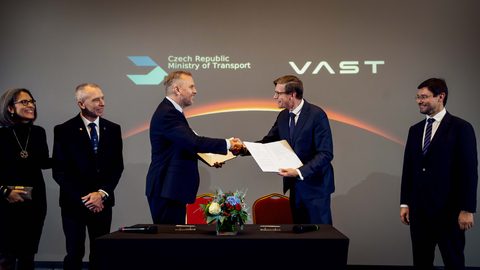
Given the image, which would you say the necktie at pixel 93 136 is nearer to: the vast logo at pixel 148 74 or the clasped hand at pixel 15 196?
the clasped hand at pixel 15 196

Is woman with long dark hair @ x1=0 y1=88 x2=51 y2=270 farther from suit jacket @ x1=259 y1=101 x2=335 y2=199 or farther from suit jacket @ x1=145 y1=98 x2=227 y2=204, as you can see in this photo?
suit jacket @ x1=259 y1=101 x2=335 y2=199

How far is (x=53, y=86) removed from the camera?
4.64 meters

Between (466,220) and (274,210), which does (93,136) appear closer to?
(274,210)

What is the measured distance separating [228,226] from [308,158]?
130cm

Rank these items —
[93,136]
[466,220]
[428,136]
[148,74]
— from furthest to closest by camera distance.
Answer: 1. [148,74]
2. [93,136]
3. [428,136]
4. [466,220]

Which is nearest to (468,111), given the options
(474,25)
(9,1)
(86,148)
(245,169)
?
(474,25)

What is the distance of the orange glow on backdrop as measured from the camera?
4.46m

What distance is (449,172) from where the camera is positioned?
113 inches

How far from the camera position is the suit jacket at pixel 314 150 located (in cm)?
308

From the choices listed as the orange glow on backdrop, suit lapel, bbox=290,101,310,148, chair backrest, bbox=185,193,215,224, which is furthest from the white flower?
the orange glow on backdrop

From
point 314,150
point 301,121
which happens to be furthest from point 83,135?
point 314,150

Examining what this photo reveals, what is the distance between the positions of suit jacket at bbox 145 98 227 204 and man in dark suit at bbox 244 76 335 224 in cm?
76

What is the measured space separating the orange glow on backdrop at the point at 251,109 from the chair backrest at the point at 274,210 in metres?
1.23

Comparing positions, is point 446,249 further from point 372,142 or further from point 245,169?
point 245,169
